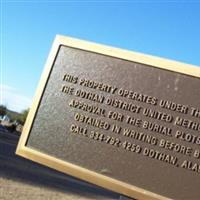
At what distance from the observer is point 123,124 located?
6.19m

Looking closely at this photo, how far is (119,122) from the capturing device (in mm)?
6211

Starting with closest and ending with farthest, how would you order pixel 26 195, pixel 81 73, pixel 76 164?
pixel 76 164, pixel 81 73, pixel 26 195

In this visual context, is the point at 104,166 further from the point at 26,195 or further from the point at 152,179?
the point at 26,195

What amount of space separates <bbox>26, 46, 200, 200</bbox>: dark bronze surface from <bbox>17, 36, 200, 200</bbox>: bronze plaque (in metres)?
0.01

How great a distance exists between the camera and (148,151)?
5969 millimetres

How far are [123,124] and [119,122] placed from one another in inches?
2.2

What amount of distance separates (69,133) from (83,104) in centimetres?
40

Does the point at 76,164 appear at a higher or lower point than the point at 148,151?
lower

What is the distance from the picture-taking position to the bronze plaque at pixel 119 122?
231 inches

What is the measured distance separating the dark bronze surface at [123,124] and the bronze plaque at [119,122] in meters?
0.01

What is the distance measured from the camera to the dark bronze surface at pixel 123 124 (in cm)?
585

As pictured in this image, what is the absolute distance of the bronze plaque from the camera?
5.86m

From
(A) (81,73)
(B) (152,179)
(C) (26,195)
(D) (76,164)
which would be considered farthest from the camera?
(C) (26,195)

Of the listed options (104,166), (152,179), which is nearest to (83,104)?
(104,166)
